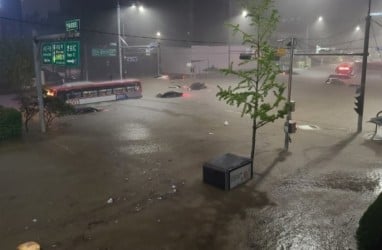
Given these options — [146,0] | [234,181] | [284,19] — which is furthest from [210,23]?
[234,181]

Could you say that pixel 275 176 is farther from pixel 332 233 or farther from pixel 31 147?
pixel 31 147

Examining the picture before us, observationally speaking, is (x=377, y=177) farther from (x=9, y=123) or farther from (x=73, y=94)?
(x=73, y=94)

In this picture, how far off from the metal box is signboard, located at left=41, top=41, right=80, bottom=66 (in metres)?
12.2

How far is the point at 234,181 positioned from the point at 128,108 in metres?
20.9

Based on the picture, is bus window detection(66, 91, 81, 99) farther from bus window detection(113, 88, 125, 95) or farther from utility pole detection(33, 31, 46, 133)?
utility pole detection(33, 31, 46, 133)

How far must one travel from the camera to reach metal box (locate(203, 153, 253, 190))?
515 inches

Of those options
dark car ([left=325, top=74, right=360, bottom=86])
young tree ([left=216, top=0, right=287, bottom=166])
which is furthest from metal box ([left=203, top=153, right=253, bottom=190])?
dark car ([left=325, top=74, right=360, bottom=86])

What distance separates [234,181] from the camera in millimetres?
13367

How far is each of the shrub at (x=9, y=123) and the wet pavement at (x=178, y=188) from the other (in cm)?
93

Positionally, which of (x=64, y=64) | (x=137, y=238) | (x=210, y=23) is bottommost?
(x=137, y=238)

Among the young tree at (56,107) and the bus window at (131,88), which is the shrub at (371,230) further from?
the bus window at (131,88)

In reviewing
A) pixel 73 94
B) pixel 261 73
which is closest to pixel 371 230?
pixel 261 73

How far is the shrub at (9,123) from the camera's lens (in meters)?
20.5

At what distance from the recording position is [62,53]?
2233cm
